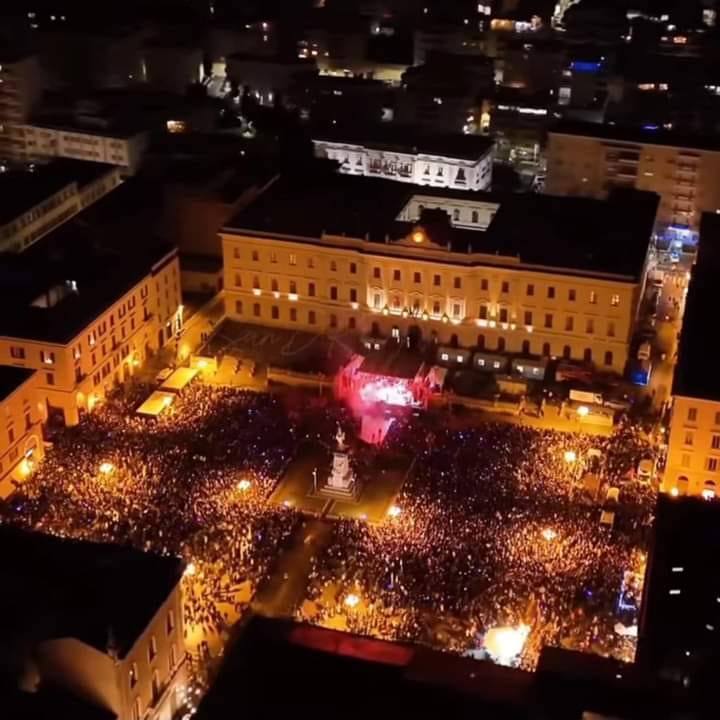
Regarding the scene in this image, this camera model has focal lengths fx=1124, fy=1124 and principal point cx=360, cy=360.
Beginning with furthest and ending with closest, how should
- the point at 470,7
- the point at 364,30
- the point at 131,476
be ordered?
1. the point at 470,7
2. the point at 364,30
3. the point at 131,476

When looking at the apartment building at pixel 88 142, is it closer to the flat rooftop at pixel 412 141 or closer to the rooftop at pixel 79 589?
the flat rooftop at pixel 412 141

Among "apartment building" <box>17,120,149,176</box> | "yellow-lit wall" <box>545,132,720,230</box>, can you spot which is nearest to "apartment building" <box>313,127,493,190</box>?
"yellow-lit wall" <box>545,132,720,230</box>

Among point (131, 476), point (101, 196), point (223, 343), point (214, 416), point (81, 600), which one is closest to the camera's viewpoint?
point (81, 600)

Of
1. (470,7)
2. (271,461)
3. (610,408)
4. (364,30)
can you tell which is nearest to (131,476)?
(271,461)

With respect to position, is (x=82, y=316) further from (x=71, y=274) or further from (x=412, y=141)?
(x=412, y=141)

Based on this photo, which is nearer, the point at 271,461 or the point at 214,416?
the point at 271,461

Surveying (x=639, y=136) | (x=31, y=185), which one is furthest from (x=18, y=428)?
(x=639, y=136)

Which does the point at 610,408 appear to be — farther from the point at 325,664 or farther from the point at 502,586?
the point at 325,664

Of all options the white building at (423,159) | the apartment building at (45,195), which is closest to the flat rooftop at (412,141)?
the white building at (423,159)
